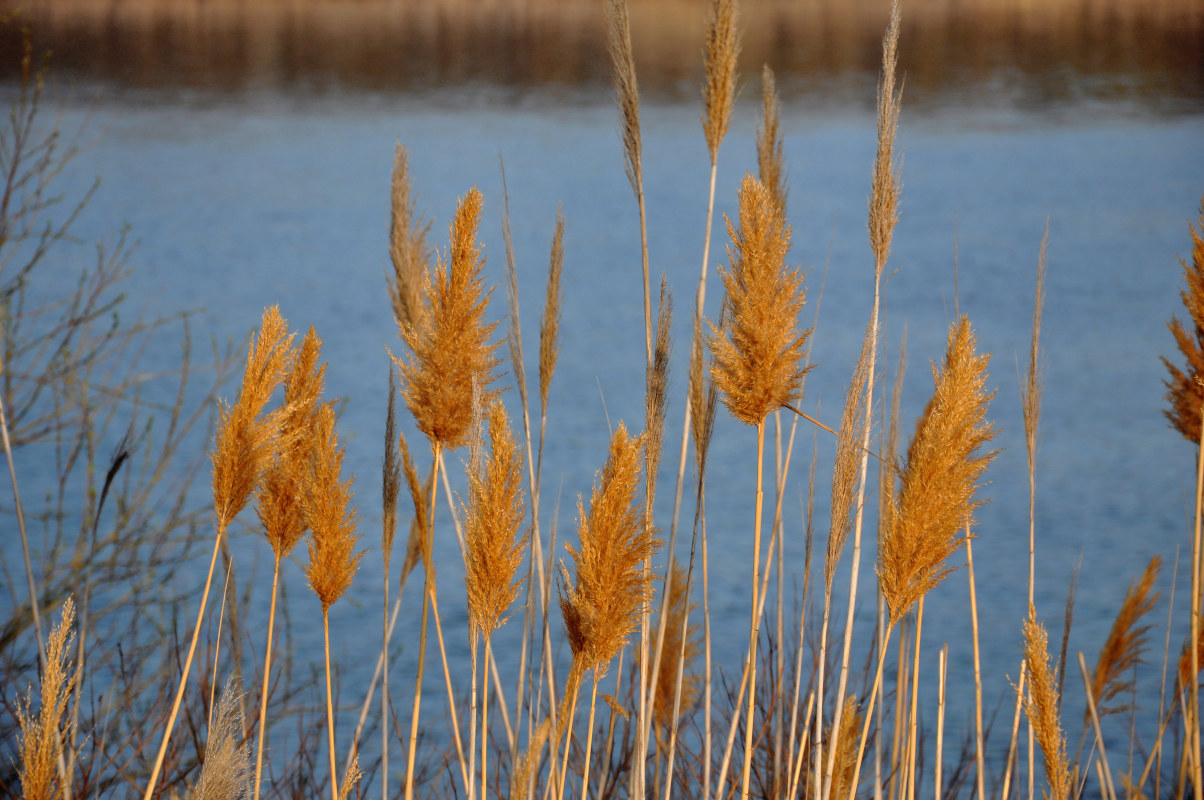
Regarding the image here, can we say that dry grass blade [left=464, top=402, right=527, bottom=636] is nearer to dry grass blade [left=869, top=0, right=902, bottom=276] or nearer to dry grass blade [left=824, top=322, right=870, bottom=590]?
dry grass blade [left=824, top=322, right=870, bottom=590]

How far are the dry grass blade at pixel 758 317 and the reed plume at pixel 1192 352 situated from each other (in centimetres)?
60

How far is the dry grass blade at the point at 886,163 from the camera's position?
1632 mm

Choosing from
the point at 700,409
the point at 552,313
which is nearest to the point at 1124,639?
the point at 700,409

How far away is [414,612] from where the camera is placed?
5.36 metres

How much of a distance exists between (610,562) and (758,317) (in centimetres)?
40

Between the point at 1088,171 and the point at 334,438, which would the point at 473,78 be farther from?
the point at 334,438

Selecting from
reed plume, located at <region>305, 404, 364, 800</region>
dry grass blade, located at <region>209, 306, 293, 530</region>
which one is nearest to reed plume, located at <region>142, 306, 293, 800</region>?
dry grass blade, located at <region>209, 306, 293, 530</region>

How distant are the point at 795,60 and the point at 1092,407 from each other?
43.6ft

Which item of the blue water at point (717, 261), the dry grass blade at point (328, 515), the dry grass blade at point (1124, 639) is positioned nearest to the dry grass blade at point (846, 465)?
the blue water at point (717, 261)

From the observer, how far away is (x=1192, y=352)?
5.93 feet

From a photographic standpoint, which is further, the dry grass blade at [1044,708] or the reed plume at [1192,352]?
the reed plume at [1192,352]

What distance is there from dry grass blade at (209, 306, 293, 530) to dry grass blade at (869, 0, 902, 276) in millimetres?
859

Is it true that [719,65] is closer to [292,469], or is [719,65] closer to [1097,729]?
[292,469]

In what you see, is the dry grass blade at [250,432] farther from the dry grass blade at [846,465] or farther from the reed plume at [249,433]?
the dry grass blade at [846,465]
